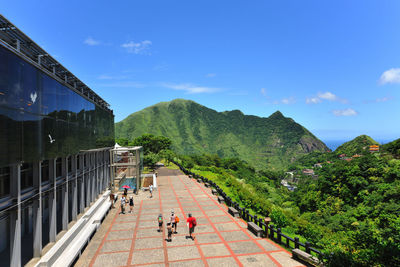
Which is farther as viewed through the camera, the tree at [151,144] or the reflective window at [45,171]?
the tree at [151,144]

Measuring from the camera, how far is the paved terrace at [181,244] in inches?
403

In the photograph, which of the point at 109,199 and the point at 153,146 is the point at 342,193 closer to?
the point at 109,199

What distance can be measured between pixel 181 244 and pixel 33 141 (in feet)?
27.6

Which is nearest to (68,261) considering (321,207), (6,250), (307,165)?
(6,250)

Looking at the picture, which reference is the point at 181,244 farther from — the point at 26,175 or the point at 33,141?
the point at 33,141

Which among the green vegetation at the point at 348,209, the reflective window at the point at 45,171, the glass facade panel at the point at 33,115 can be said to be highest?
the glass facade panel at the point at 33,115

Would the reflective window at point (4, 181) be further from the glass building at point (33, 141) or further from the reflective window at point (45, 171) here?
the reflective window at point (45, 171)

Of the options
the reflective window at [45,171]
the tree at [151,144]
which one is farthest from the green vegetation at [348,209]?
the tree at [151,144]

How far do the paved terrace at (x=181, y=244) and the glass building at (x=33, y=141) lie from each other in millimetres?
2497

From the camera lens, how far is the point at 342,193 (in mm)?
37281

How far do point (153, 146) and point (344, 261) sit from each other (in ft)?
167

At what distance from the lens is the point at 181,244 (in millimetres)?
11984

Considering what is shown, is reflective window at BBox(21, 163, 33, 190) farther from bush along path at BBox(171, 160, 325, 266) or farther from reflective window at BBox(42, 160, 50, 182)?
bush along path at BBox(171, 160, 325, 266)

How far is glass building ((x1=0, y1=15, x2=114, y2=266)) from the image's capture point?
7.38m
